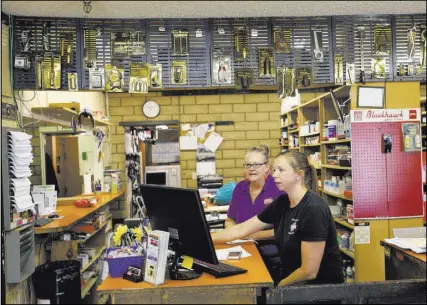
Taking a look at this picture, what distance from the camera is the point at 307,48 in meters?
4.02

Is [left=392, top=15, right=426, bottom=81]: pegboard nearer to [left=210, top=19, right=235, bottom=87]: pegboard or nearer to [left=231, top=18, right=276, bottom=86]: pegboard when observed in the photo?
[left=231, top=18, right=276, bottom=86]: pegboard

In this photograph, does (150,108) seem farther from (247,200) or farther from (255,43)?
(247,200)

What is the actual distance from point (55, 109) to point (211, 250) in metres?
2.83

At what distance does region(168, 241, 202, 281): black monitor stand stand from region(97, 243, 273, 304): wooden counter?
0.13ft

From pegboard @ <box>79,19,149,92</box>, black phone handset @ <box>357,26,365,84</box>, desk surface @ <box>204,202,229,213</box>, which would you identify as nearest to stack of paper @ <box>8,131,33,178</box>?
pegboard @ <box>79,19,149,92</box>

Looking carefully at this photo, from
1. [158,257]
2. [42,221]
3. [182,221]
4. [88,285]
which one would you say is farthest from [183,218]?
[88,285]

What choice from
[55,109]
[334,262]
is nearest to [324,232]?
[334,262]

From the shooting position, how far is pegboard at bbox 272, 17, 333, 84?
400cm

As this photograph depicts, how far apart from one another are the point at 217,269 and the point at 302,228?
0.52 metres

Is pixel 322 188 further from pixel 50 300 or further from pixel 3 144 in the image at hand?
pixel 3 144

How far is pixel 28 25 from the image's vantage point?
377 cm

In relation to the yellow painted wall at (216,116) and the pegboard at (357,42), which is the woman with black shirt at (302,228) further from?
the yellow painted wall at (216,116)

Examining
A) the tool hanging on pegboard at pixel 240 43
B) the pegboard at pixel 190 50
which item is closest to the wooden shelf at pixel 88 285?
the pegboard at pixel 190 50

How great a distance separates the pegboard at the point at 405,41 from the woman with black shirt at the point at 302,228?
201 cm
